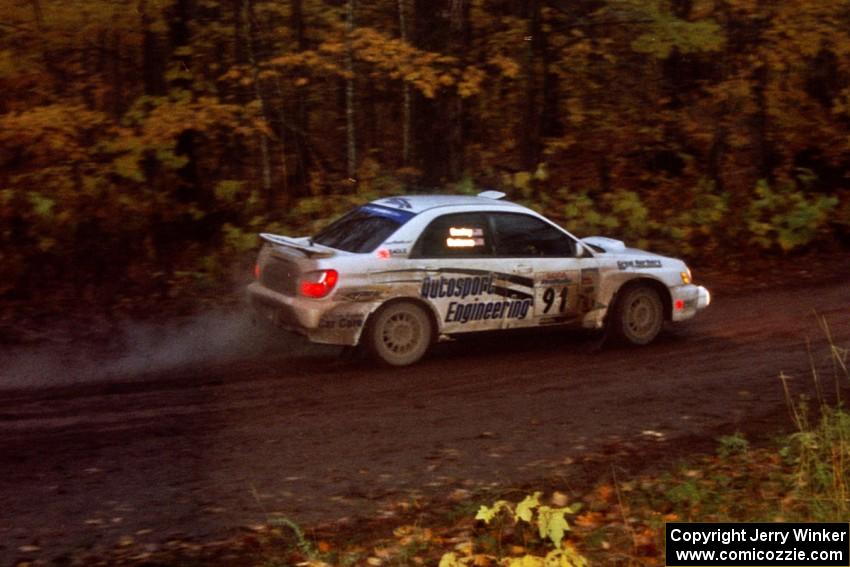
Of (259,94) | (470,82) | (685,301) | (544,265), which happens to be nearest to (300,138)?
(259,94)

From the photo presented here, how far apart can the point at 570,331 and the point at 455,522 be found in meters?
6.16

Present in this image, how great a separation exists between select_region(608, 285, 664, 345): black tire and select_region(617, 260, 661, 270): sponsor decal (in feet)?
0.78

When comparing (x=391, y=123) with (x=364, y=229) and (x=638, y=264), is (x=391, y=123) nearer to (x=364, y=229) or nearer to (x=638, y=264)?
(x=638, y=264)

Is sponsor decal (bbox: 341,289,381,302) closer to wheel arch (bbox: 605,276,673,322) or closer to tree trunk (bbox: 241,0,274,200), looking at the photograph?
wheel arch (bbox: 605,276,673,322)

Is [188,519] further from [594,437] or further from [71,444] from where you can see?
[594,437]

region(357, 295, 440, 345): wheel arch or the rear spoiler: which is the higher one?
the rear spoiler

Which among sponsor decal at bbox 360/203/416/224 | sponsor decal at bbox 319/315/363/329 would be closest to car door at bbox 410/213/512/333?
sponsor decal at bbox 360/203/416/224

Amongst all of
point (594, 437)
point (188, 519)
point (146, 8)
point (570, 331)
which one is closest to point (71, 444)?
point (188, 519)

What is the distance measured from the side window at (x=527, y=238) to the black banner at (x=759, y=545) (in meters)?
5.73

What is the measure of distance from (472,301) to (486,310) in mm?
198

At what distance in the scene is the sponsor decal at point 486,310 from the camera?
37.8 feet

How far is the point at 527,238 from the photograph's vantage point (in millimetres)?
11930

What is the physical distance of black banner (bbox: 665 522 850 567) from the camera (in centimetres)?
588

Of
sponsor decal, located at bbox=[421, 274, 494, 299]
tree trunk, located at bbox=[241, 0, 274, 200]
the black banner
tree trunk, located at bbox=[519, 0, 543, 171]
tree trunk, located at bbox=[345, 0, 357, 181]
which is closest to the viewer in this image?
the black banner
